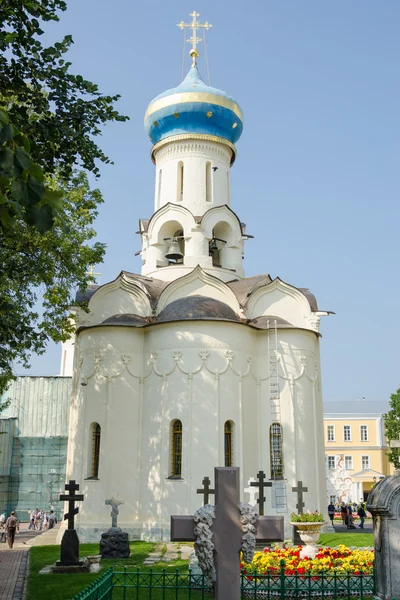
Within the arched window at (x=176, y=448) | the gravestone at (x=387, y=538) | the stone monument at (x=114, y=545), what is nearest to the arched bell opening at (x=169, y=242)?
the arched window at (x=176, y=448)

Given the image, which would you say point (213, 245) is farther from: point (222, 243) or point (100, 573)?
point (100, 573)

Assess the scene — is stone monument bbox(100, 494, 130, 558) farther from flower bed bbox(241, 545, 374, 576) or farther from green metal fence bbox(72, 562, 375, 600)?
green metal fence bbox(72, 562, 375, 600)

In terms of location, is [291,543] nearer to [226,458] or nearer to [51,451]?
[226,458]

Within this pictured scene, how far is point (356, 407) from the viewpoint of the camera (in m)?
44.6

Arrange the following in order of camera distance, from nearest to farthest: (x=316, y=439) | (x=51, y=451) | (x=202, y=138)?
(x=316, y=439)
(x=202, y=138)
(x=51, y=451)

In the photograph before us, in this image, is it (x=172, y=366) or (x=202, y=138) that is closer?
(x=172, y=366)

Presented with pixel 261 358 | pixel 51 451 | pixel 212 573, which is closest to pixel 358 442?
pixel 51 451

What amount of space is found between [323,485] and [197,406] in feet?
14.2

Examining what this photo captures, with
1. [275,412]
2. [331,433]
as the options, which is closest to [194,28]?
[275,412]

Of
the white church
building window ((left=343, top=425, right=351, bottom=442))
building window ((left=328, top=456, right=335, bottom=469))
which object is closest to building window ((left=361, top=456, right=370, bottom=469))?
building window ((left=343, top=425, right=351, bottom=442))

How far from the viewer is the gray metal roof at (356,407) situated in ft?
143

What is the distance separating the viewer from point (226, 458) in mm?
15797

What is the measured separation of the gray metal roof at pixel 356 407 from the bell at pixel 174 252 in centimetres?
2606

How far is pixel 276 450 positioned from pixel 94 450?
4.81m
